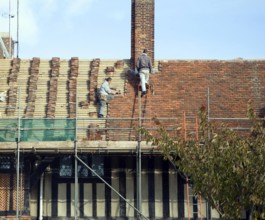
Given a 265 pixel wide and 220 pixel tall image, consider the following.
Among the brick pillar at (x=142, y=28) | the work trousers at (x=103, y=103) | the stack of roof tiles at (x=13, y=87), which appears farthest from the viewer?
the brick pillar at (x=142, y=28)

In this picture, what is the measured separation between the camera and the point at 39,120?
19.5m

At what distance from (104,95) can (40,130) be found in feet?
8.40

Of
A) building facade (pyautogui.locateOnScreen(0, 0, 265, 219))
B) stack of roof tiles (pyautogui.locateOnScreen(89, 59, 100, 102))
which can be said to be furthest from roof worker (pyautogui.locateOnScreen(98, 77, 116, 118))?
stack of roof tiles (pyautogui.locateOnScreen(89, 59, 100, 102))

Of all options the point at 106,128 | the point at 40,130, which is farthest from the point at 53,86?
the point at 106,128

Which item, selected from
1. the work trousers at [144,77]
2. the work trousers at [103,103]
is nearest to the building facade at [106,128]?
the work trousers at [103,103]

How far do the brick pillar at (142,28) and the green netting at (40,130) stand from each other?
3835 millimetres

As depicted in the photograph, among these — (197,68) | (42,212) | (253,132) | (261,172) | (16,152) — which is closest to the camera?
(261,172)

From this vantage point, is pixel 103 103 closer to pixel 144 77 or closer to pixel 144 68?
pixel 144 77

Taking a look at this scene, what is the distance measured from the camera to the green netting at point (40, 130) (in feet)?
63.5

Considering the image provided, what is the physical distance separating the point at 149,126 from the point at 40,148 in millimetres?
3444

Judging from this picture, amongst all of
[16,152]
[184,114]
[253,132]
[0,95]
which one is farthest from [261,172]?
[0,95]

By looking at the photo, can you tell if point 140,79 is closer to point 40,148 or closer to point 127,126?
point 127,126

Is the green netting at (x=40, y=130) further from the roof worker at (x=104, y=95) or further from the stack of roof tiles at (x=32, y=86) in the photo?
the roof worker at (x=104, y=95)

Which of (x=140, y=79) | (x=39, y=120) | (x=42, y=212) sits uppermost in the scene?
(x=140, y=79)
